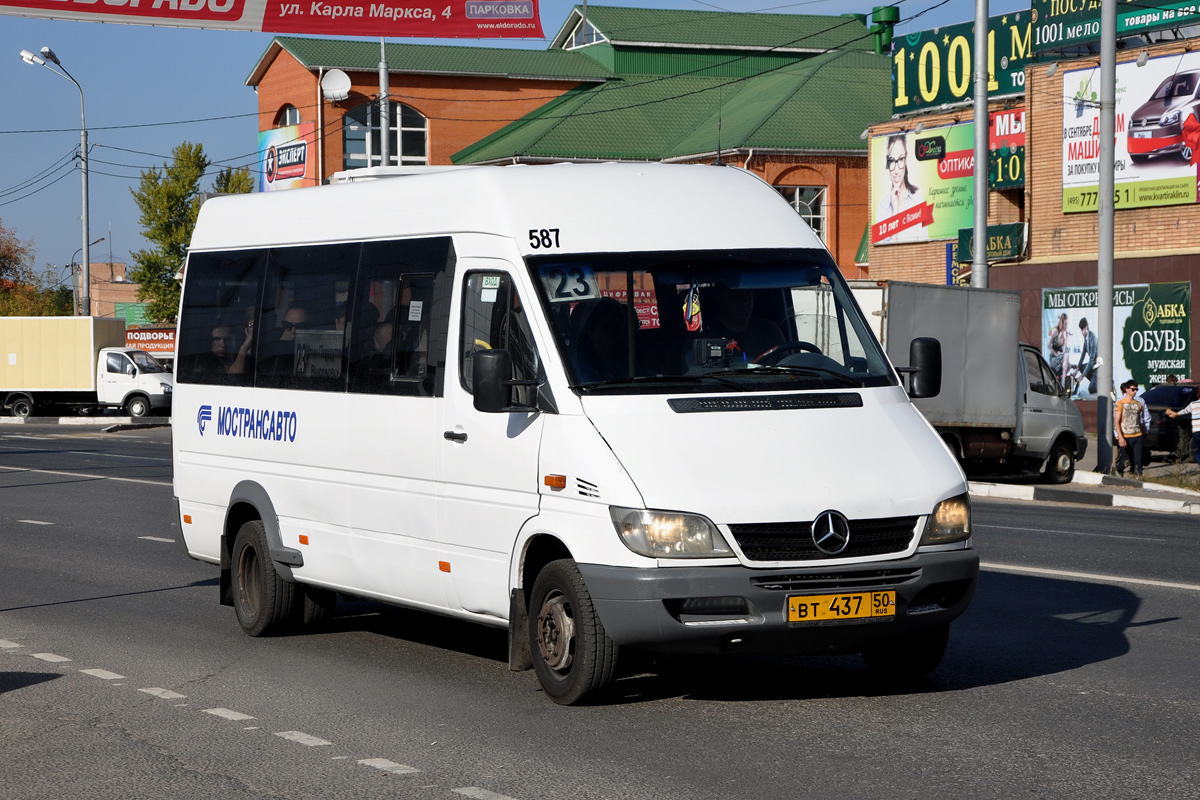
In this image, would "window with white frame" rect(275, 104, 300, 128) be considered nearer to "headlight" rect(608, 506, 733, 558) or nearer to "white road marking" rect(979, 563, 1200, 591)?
"white road marking" rect(979, 563, 1200, 591)

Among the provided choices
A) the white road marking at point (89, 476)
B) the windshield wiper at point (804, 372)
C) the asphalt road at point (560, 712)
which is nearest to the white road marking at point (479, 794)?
the asphalt road at point (560, 712)

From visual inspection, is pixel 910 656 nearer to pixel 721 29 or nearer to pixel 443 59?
pixel 443 59

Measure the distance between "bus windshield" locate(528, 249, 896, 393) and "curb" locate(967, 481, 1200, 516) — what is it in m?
13.5

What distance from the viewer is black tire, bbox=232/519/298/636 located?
382 inches

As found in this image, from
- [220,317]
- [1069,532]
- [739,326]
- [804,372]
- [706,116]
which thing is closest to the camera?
[804,372]

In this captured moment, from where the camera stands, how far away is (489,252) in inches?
318

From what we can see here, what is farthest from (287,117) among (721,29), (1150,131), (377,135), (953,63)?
(1150,131)

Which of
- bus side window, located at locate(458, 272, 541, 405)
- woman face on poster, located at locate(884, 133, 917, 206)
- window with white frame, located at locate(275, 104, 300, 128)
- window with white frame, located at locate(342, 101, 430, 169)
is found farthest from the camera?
window with white frame, located at locate(275, 104, 300, 128)

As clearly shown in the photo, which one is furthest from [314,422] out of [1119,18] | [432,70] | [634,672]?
[432,70]

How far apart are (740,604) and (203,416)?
490cm

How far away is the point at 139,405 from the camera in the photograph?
46.6 m

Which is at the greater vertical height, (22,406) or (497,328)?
(497,328)

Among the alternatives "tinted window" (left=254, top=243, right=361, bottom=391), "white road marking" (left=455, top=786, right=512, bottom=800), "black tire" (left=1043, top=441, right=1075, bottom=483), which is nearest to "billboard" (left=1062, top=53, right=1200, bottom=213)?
"black tire" (left=1043, top=441, right=1075, bottom=483)

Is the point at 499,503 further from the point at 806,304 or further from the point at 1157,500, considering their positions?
the point at 1157,500
